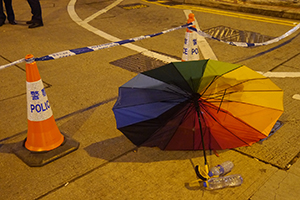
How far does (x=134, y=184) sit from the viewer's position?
134 inches

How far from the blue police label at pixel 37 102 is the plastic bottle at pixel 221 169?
6.73 ft

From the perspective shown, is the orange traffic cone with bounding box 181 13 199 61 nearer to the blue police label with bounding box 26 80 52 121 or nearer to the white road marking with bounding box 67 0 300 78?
the white road marking with bounding box 67 0 300 78

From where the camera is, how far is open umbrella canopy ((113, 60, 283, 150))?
345 centimetres

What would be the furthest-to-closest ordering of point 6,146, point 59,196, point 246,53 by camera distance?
point 246,53 < point 6,146 < point 59,196

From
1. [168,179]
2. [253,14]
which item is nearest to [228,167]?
[168,179]

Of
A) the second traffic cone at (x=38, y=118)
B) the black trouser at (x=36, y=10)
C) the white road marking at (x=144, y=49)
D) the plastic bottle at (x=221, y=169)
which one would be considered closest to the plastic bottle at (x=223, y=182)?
the plastic bottle at (x=221, y=169)

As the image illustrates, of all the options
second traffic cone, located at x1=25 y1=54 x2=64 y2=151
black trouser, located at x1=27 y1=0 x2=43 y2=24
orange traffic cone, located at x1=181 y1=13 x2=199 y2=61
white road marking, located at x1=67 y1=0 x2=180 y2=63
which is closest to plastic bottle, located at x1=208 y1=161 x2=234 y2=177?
second traffic cone, located at x1=25 y1=54 x2=64 y2=151

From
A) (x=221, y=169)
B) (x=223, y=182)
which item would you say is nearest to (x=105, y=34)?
(x=221, y=169)

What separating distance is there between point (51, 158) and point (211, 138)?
74.9 inches

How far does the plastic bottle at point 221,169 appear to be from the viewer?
3441 mm

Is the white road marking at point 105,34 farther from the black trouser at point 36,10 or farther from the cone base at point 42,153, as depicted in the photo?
the cone base at point 42,153

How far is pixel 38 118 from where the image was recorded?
12.4 ft

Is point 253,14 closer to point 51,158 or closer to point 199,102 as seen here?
point 199,102

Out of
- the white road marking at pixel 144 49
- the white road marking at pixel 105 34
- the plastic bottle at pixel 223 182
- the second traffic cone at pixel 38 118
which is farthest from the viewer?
the white road marking at pixel 105 34
